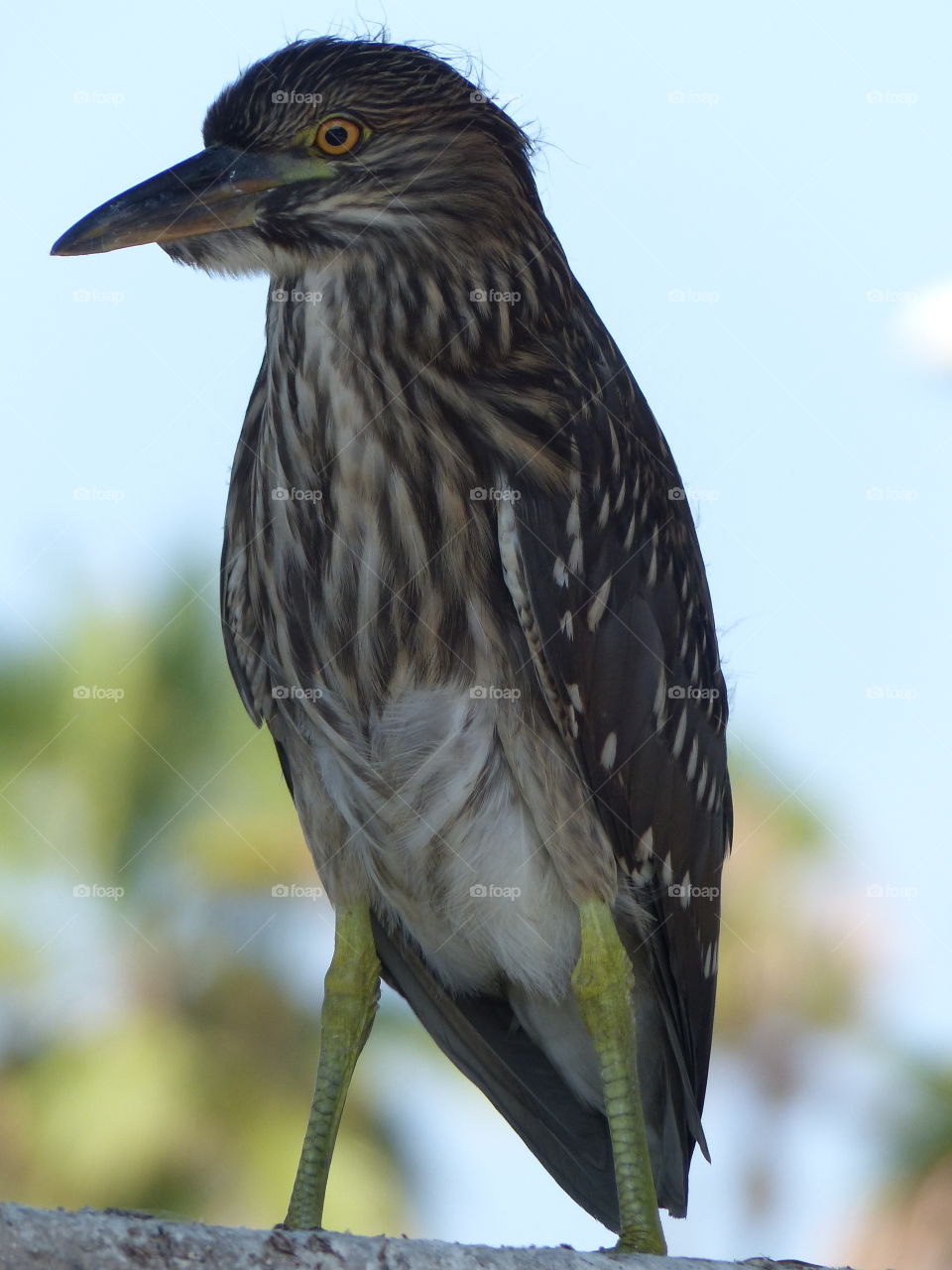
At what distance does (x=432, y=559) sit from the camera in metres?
3.60

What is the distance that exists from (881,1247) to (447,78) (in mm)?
8296

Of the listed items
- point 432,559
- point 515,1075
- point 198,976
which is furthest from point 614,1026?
point 198,976

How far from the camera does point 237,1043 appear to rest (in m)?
9.30

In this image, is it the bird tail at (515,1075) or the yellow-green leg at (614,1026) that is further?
the bird tail at (515,1075)

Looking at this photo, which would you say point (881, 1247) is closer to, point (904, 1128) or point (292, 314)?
point (904, 1128)

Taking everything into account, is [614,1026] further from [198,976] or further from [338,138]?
[198,976]

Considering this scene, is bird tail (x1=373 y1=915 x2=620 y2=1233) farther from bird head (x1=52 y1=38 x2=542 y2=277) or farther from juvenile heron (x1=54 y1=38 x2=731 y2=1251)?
bird head (x1=52 y1=38 x2=542 y2=277)

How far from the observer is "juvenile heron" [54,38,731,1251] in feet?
11.9

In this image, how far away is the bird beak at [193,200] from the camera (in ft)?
11.9

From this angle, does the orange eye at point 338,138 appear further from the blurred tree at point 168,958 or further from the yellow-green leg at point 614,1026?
the blurred tree at point 168,958

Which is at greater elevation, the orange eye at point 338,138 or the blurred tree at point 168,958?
the orange eye at point 338,138

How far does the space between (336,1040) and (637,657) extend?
118 centimetres

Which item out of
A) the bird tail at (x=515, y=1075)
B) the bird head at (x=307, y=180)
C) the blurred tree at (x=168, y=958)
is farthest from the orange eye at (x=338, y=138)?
the blurred tree at (x=168, y=958)

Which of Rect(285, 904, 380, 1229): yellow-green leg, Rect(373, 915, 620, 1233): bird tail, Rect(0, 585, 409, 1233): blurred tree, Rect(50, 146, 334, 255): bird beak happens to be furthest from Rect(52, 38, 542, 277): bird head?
Rect(0, 585, 409, 1233): blurred tree
